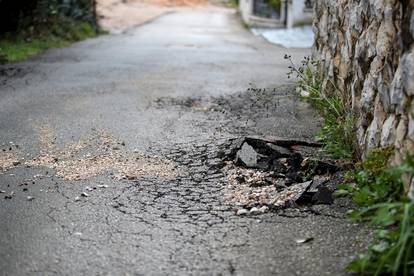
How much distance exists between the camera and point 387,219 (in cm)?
374

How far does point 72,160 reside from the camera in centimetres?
634

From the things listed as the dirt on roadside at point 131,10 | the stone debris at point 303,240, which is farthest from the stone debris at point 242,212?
the dirt on roadside at point 131,10

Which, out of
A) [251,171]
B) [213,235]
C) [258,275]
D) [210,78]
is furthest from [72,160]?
[210,78]

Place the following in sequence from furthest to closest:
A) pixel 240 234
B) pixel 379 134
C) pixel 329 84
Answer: pixel 329 84 → pixel 379 134 → pixel 240 234

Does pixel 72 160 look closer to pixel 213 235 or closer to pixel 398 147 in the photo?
pixel 213 235

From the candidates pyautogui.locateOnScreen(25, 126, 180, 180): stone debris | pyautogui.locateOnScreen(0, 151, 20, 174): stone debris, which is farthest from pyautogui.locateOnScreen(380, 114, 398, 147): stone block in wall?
pyautogui.locateOnScreen(0, 151, 20, 174): stone debris

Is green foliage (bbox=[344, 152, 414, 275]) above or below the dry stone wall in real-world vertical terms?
below

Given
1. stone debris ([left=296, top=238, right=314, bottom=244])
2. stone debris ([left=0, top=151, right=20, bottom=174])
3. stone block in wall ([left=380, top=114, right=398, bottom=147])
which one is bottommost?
stone debris ([left=0, top=151, right=20, bottom=174])

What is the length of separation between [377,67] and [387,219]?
2.14 meters

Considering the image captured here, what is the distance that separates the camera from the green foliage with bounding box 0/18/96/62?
1413 centimetres

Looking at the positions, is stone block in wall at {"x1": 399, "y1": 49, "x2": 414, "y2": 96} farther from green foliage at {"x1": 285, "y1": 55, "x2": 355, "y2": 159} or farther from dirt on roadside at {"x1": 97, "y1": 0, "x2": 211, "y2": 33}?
dirt on roadside at {"x1": 97, "y1": 0, "x2": 211, "y2": 33}

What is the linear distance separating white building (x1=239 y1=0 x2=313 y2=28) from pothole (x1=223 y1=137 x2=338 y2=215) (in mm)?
15533

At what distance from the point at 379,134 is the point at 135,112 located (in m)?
4.38

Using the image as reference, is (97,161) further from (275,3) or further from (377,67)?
(275,3)
